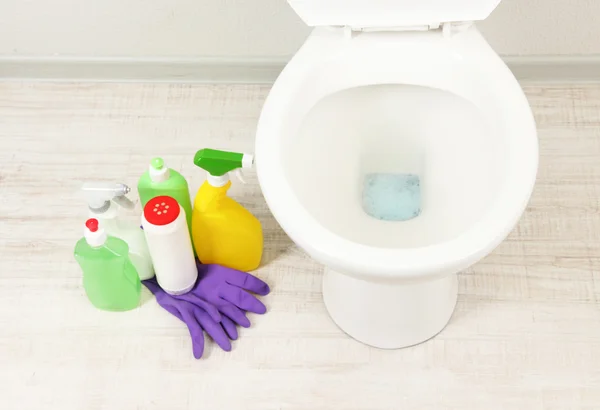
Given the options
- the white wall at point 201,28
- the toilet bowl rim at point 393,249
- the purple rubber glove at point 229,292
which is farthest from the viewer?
the white wall at point 201,28

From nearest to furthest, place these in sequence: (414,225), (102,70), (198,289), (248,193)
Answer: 1. (414,225)
2. (198,289)
3. (248,193)
4. (102,70)

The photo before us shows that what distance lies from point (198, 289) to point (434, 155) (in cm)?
46

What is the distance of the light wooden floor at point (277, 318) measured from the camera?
150 centimetres

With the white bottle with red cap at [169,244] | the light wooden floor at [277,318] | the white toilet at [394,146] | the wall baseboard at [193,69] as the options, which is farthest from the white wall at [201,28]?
the white bottle with red cap at [169,244]

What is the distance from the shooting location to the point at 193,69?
6.19 feet

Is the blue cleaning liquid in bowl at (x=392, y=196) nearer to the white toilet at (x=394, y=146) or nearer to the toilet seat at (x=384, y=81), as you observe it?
the white toilet at (x=394, y=146)

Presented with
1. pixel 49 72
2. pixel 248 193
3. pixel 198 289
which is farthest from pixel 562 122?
pixel 49 72

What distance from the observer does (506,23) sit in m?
1.76

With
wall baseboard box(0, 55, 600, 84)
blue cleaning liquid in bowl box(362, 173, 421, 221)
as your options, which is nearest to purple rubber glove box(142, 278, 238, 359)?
blue cleaning liquid in bowl box(362, 173, 421, 221)

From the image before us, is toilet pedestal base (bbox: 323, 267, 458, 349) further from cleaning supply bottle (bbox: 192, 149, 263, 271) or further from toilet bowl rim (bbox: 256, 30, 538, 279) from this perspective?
toilet bowl rim (bbox: 256, 30, 538, 279)

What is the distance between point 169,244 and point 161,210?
0.20ft

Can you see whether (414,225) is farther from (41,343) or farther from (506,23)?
(41,343)

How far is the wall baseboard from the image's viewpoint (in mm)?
1840

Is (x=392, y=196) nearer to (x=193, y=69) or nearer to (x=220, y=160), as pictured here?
(x=220, y=160)
